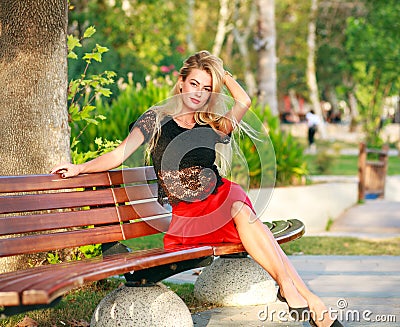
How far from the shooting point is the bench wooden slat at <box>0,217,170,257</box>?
14.3 ft

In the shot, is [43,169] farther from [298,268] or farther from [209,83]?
[298,268]

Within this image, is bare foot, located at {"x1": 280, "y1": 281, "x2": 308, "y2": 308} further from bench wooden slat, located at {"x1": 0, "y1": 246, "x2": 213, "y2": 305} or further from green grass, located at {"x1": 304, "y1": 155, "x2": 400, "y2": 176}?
green grass, located at {"x1": 304, "y1": 155, "x2": 400, "y2": 176}

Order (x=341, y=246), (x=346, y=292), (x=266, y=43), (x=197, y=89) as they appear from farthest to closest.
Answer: (x=266, y=43) → (x=341, y=246) → (x=346, y=292) → (x=197, y=89)

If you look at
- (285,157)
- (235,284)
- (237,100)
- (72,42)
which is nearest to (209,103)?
(237,100)

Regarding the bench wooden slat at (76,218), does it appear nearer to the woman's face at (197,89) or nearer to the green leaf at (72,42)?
the woman's face at (197,89)

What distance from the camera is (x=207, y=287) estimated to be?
5625 mm

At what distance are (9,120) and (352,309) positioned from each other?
8.21 ft

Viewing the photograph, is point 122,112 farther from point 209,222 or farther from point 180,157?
point 209,222

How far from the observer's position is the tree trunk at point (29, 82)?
5.51 meters

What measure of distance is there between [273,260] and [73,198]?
1.16 metres

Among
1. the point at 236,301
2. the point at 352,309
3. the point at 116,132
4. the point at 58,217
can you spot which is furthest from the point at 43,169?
the point at 116,132

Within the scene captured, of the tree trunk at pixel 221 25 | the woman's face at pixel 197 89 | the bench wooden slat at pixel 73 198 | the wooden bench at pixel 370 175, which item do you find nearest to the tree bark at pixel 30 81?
the bench wooden slat at pixel 73 198

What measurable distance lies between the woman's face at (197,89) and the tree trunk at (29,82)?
1098 mm

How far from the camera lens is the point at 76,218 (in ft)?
15.7
